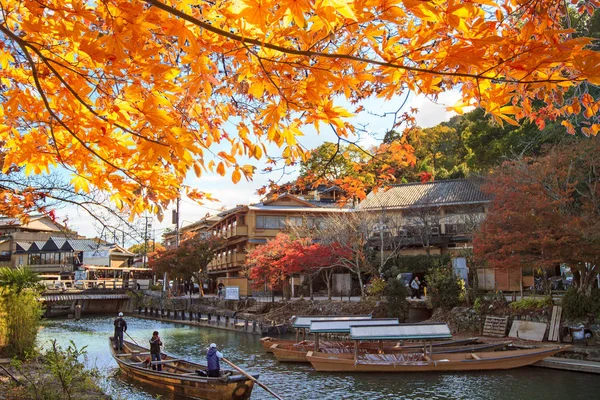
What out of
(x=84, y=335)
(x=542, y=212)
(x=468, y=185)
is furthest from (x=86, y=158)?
(x=468, y=185)

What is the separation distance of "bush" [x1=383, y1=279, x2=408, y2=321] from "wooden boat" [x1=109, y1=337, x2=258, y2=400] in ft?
39.3

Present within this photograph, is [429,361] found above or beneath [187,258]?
beneath

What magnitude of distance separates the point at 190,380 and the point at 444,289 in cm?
1379

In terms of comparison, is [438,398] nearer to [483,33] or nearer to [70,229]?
[70,229]

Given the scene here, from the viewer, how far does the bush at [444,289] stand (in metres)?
22.7

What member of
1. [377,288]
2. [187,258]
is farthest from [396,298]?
[187,258]

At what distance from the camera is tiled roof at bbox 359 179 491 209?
115ft

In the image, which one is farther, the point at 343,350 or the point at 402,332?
the point at 343,350

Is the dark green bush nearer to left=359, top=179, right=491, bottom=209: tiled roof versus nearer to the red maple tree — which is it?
left=359, top=179, right=491, bottom=209: tiled roof

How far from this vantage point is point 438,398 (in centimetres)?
1329

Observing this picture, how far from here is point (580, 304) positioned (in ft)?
57.3

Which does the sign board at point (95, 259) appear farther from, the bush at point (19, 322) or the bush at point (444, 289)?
the bush at point (19, 322)

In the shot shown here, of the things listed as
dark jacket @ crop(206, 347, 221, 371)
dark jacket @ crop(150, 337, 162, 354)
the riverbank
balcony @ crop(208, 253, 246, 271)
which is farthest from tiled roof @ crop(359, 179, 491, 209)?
the riverbank

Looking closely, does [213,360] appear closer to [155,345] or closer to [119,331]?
[155,345]
